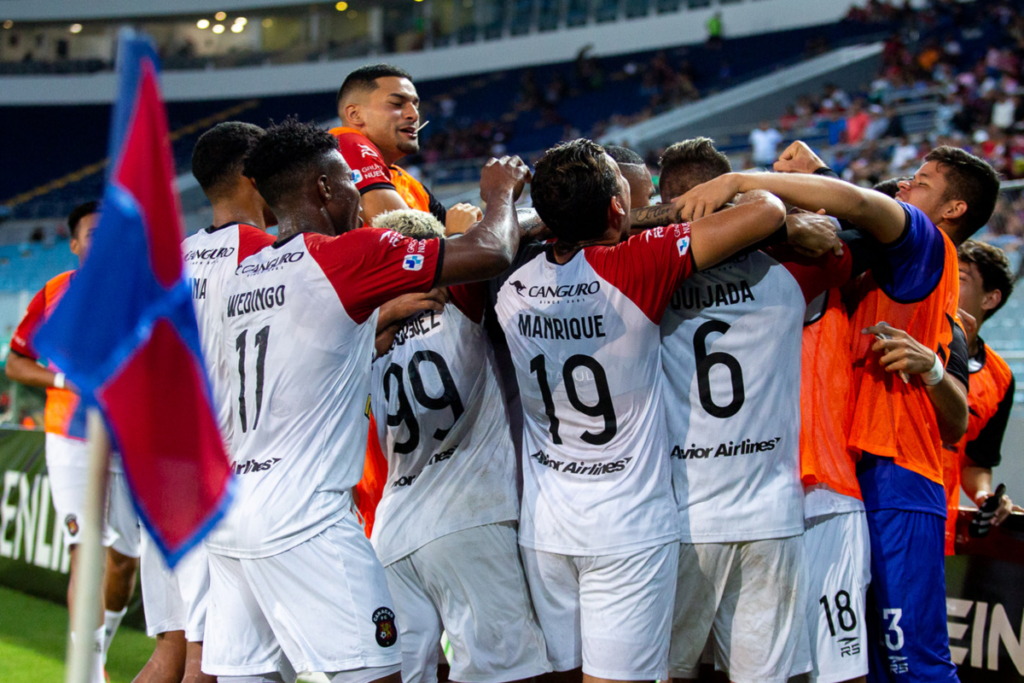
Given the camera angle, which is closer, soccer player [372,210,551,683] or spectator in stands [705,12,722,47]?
soccer player [372,210,551,683]

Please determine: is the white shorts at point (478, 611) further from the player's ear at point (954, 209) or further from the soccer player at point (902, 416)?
the player's ear at point (954, 209)

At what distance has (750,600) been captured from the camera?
3.12 meters

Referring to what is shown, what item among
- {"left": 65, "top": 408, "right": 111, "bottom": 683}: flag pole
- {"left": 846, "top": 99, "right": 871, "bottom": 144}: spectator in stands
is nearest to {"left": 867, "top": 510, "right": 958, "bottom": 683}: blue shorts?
{"left": 65, "top": 408, "right": 111, "bottom": 683}: flag pole

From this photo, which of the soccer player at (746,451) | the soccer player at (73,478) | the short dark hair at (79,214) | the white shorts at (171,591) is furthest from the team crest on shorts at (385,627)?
the short dark hair at (79,214)

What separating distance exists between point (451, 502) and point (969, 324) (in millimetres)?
2483

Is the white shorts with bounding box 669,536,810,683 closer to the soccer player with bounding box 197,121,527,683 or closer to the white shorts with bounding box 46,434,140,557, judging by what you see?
the soccer player with bounding box 197,121,527,683

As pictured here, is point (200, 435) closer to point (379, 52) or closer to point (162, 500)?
point (162, 500)

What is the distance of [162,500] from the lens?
75.4 inches

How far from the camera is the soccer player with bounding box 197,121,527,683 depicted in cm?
290

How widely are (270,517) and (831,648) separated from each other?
1.93m

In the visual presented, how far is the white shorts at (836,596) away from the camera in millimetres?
3146

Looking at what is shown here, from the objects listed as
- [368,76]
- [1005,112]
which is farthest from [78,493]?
[1005,112]

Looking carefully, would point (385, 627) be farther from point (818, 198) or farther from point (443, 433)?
point (818, 198)

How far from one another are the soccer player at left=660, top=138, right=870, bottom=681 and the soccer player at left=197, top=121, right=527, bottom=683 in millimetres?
756
